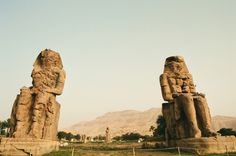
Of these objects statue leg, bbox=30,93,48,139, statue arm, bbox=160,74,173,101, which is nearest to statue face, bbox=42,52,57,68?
statue leg, bbox=30,93,48,139

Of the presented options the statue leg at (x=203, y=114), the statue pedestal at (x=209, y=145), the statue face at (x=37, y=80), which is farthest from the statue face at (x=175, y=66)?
the statue face at (x=37, y=80)

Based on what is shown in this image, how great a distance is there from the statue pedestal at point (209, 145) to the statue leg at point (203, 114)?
0.51 metres

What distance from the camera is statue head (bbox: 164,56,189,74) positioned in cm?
1194

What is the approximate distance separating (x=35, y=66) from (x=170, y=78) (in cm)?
606

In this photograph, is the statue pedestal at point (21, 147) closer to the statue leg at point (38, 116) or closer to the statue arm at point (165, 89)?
the statue leg at point (38, 116)

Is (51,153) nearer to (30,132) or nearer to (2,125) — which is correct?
(30,132)

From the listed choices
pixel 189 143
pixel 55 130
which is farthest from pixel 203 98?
pixel 55 130

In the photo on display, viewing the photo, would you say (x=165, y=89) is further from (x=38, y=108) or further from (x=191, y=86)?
(x=38, y=108)

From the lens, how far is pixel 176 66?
39.3 ft

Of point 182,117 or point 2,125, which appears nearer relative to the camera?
point 182,117

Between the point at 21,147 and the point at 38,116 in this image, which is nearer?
the point at 21,147

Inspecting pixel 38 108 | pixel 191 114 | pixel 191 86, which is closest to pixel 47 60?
pixel 38 108

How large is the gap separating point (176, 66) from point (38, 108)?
640cm

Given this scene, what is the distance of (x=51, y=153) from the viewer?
9.14 m
